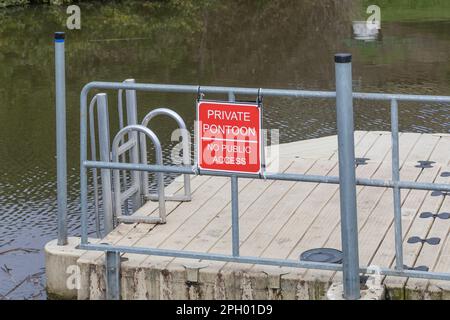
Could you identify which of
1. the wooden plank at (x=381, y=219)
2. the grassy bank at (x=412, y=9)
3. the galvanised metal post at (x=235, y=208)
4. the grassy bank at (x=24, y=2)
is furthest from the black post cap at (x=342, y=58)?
the grassy bank at (x=24, y=2)

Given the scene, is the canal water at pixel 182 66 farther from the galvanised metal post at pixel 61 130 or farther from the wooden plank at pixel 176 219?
the wooden plank at pixel 176 219

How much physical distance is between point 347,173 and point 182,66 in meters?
10.6

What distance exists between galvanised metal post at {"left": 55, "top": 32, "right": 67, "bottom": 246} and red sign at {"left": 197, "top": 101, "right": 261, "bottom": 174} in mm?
824

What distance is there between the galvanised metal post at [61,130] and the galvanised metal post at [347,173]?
1706 mm

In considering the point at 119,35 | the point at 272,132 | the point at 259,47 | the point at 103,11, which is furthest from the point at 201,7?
the point at 272,132

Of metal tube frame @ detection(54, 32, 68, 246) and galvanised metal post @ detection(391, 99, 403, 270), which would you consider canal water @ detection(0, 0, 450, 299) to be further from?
galvanised metal post @ detection(391, 99, 403, 270)

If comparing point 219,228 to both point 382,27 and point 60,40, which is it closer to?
point 60,40

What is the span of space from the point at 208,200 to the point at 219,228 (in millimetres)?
618

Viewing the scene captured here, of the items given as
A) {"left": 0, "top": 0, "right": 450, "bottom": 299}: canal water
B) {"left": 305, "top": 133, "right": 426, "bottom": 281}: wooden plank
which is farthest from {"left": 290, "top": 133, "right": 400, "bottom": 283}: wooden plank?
{"left": 0, "top": 0, "right": 450, "bottom": 299}: canal water

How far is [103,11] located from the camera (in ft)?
77.5

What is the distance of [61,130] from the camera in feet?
20.2

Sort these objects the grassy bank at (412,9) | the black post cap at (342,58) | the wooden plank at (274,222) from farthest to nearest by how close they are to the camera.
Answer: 1. the grassy bank at (412,9)
2. the wooden plank at (274,222)
3. the black post cap at (342,58)

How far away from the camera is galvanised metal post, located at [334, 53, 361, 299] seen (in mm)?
5191

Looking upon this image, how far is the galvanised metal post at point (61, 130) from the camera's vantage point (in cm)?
602
